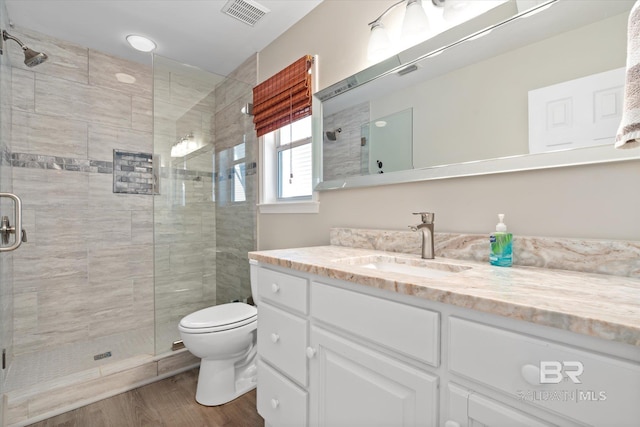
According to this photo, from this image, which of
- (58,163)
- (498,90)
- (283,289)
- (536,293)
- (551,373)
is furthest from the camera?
(58,163)

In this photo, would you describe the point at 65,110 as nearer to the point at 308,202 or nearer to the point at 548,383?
the point at 308,202

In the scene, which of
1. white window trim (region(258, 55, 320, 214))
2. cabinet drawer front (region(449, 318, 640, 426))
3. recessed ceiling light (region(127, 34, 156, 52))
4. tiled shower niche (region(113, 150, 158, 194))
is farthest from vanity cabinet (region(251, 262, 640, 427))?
recessed ceiling light (region(127, 34, 156, 52))

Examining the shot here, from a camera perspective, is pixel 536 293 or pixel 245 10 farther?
pixel 245 10

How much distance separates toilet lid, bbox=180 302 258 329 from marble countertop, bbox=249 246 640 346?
2.92 feet

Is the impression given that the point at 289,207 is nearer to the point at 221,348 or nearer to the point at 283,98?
the point at 283,98

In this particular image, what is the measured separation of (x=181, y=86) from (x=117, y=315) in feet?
6.56

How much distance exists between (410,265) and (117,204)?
256cm

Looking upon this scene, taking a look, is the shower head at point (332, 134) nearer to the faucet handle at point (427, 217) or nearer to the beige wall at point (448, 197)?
the beige wall at point (448, 197)

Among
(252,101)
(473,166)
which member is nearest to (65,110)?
(252,101)

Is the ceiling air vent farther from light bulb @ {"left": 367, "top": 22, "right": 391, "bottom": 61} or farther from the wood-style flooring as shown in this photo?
the wood-style flooring

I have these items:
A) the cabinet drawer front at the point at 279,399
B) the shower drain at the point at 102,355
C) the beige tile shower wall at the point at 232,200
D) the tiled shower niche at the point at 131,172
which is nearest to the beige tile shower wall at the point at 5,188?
the shower drain at the point at 102,355

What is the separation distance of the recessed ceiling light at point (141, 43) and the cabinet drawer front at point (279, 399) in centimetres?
252

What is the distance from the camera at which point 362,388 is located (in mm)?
918

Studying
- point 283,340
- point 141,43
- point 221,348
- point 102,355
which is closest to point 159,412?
point 221,348
